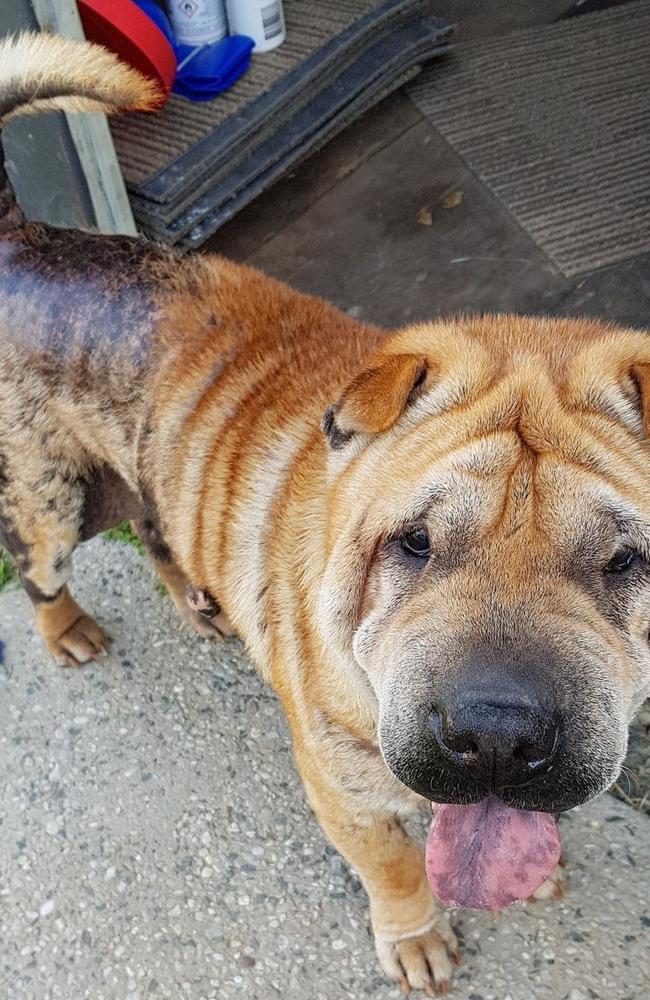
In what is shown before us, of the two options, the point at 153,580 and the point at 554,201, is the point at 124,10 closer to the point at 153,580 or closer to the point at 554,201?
the point at 554,201

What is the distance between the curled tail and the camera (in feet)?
8.68

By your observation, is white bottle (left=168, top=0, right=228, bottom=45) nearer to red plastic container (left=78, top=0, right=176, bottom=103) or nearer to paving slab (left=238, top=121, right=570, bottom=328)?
red plastic container (left=78, top=0, right=176, bottom=103)

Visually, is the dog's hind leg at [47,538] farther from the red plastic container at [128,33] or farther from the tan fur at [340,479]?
the red plastic container at [128,33]

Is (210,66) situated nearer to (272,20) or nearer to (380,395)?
(272,20)

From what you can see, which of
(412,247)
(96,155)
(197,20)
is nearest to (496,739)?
(96,155)

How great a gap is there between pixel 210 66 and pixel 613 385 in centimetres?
369

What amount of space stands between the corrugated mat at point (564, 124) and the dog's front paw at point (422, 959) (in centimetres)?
291

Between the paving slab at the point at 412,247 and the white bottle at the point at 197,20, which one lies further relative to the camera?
the white bottle at the point at 197,20

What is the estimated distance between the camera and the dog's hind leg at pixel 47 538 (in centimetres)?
291

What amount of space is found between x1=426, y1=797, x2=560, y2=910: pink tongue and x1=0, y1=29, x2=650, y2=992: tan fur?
223 millimetres

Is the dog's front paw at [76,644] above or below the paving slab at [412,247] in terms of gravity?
below

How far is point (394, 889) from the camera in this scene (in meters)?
2.56

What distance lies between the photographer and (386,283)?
4562 mm

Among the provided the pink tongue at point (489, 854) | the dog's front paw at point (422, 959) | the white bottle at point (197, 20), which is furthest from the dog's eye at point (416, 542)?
the white bottle at point (197, 20)
